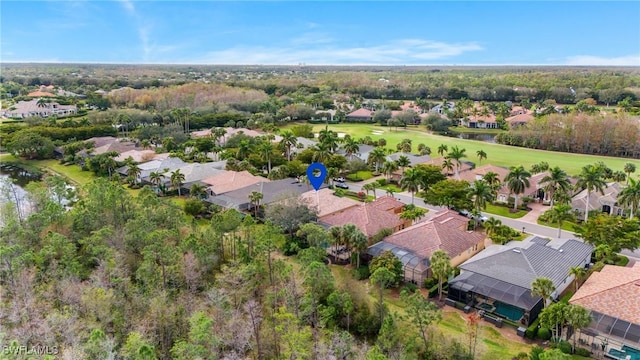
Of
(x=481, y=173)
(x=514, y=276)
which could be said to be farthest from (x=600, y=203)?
(x=514, y=276)

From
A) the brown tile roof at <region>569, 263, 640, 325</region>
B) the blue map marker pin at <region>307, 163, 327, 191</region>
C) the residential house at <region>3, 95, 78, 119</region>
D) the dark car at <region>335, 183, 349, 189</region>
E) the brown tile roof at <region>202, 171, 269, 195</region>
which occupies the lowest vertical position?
the dark car at <region>335, 183, 349, 189</region>

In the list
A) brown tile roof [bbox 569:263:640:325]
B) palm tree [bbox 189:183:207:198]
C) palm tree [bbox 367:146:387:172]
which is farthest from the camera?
palm tree [bbox 367:146:387:172]

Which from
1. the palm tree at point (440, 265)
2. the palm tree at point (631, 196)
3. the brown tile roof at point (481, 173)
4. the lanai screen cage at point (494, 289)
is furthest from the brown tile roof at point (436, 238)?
the brown tile roof at point (481, 173)

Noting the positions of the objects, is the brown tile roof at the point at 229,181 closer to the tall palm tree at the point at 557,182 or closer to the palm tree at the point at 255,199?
the palm tree at the point at 255,199

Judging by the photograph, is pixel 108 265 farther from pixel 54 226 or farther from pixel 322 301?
pixel 322 301

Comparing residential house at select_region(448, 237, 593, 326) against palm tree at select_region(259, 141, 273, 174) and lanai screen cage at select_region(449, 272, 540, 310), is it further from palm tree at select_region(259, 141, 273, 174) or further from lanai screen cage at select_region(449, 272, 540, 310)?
palm tree at select_region(259, 141, 273, 174)

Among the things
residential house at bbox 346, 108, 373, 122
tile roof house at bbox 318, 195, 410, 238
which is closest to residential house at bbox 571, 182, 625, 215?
tile roof house at bbox 318, 195, 410, 238

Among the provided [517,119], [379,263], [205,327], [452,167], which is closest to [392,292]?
[379,263]
